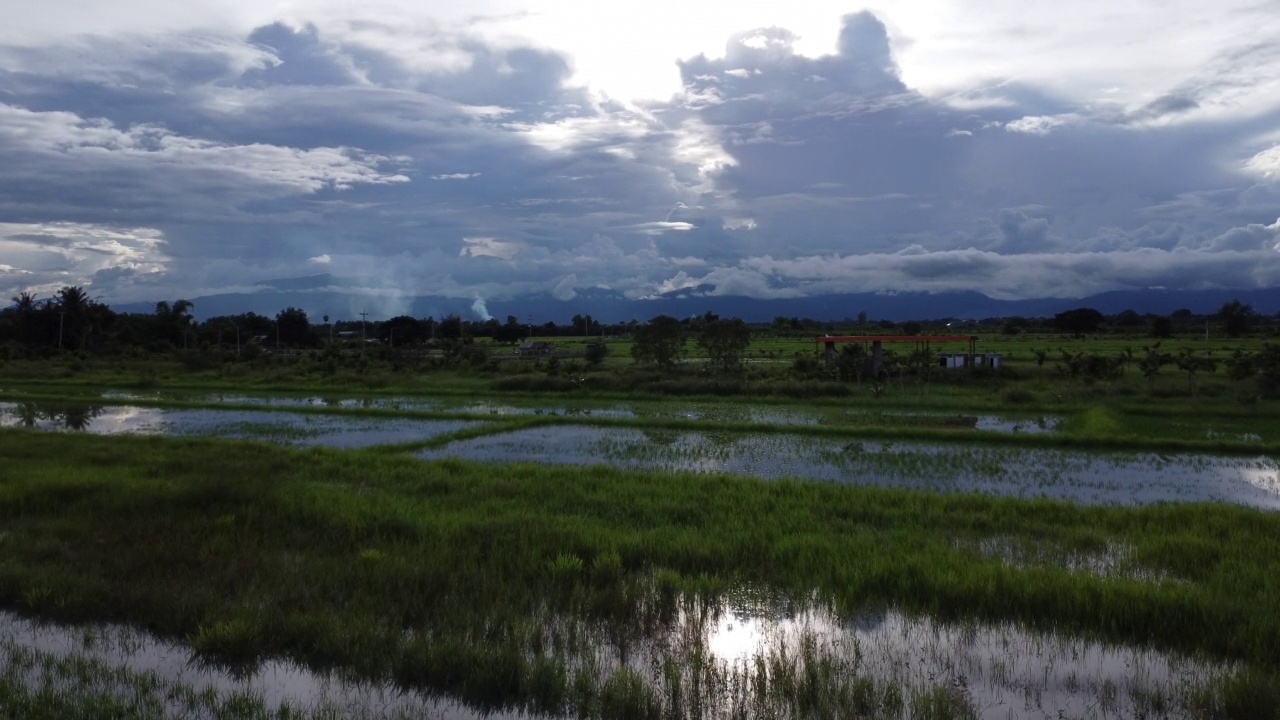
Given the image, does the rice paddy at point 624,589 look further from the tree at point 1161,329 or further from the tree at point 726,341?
the tree at point 1161,329

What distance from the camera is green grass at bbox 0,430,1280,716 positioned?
457 centimetres

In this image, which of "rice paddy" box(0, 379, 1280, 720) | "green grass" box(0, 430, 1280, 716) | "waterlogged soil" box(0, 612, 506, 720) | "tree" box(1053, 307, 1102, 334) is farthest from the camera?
"tree" box(1053, 307, 1102, 334)

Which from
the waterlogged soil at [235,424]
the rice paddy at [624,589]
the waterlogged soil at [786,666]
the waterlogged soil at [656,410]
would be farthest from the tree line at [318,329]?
the waterlogged soil at [786,666]

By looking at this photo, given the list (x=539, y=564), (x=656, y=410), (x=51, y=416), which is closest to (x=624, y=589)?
(x=539, y=564)

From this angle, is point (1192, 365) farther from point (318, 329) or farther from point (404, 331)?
point (318, 329)

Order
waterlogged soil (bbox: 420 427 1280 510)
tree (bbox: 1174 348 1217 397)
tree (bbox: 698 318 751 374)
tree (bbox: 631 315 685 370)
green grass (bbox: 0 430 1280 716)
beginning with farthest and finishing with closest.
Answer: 1. tree (bbox: 631 315 685 370)
2. tree (bbox: 698 318 751 374)
3. tree (bbox: 1174 348 1217 397)
4. waterlogged soil (bbox: 420 427 1280 510)
5. green grass (bbox: 0 430 1280 716)

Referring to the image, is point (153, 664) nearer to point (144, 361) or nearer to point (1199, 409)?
point (1199, 409)

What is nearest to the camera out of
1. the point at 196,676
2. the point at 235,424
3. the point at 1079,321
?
the point at 196,676

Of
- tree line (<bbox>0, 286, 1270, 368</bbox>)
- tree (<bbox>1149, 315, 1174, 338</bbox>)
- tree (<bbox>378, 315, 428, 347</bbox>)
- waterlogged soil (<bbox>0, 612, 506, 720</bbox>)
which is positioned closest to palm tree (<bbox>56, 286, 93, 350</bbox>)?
tree line (<bbox>0, 286, 1270, 368</bbox>)

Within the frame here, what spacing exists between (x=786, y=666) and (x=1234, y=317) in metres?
54.1

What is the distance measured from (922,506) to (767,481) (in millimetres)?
1946

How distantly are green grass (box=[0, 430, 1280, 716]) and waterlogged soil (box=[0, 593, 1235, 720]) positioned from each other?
0.16 meters

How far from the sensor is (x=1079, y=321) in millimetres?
59406

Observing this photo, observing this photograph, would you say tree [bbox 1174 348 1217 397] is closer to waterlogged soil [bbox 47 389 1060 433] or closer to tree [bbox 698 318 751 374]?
waterlogged soil [bbox 47 389 1060 433]
